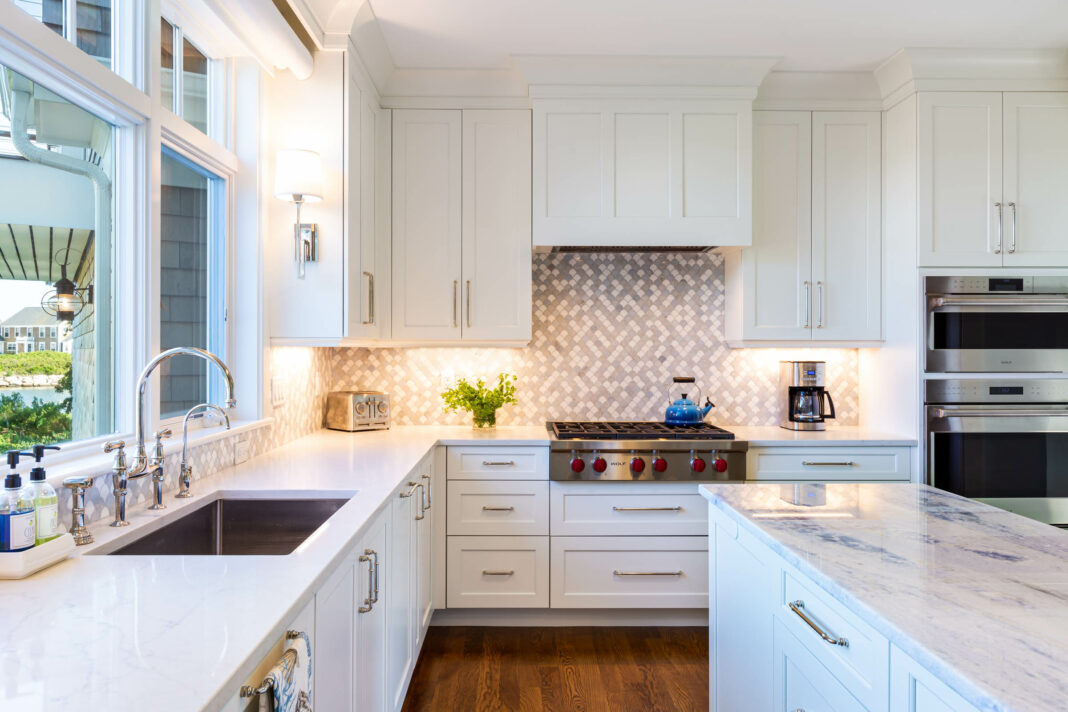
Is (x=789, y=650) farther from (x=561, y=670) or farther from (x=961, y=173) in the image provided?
(x=961, y=173)

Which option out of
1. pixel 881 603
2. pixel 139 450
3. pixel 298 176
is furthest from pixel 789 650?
pixel 298 176

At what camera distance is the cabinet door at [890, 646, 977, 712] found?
0.89 m

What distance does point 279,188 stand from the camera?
2.54 meters

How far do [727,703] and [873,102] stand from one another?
2.94m

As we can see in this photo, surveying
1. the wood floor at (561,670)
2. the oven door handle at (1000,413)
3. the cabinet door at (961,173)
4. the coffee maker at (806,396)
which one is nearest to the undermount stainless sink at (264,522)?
the wood floor at (561,670)

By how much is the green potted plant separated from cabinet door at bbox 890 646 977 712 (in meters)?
2.49

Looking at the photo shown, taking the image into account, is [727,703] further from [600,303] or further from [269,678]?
[600,303]

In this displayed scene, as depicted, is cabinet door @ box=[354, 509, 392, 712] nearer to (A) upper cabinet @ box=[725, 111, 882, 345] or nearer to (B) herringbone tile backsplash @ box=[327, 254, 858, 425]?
(B) herringbone tile backsplash @ box=[327, 254, 858, 425]

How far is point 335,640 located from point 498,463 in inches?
66.6

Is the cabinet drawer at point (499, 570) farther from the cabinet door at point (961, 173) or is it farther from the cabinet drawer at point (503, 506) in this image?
the cabinet door at point (961, 173)

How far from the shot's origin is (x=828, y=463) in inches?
123

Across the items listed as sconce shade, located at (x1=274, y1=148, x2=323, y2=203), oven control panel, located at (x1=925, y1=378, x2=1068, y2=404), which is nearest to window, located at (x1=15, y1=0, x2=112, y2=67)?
sconce shade, located at (x1=274, y1=148, x2=323, y2=203)

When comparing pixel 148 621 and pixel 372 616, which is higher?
pixel 148 621

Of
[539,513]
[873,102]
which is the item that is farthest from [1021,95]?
[539,513]
